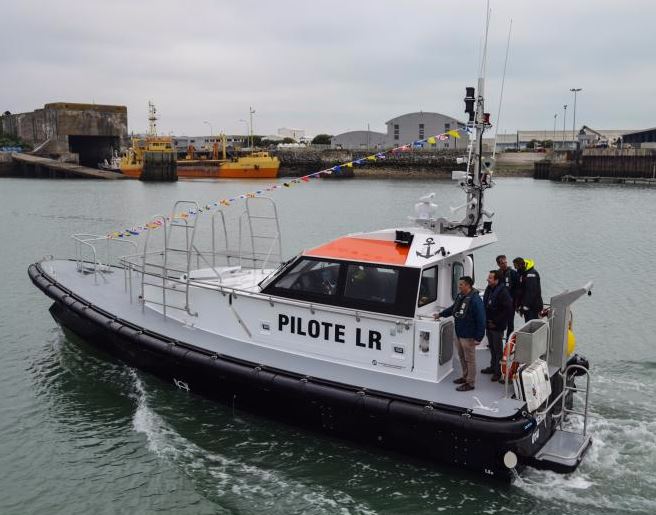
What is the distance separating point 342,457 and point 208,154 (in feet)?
282

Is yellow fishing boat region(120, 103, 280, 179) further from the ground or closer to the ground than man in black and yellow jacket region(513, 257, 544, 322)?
further from the ground

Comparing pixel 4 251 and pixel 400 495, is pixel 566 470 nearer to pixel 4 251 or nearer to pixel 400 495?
pixel 400 495

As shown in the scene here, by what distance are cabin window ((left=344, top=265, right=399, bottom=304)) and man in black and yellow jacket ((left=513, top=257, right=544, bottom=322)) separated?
1.72 meters

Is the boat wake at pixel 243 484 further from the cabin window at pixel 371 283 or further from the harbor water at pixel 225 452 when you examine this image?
the cabin window at pixel 371 283

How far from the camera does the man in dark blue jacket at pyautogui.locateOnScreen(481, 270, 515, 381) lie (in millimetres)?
7027

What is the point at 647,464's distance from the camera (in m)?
7.06

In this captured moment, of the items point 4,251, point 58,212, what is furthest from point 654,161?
point 4,251

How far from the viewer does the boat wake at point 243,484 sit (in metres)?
6.59

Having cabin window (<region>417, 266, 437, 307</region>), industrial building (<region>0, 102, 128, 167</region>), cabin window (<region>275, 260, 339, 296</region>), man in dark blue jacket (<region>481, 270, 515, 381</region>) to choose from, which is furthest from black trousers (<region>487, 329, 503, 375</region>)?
industrial building (<region>0, 102, 128, 167</region>)

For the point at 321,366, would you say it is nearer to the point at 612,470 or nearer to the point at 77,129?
the point at 612,470

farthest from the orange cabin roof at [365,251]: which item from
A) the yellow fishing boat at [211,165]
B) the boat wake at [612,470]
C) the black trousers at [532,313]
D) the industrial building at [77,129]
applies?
the industrial building at [77,129]

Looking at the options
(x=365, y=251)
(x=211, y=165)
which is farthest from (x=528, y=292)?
(x=211, y=165)

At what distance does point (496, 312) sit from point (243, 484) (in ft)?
11.3

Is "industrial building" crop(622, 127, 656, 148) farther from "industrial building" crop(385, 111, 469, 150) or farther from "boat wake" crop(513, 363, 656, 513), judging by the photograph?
"boat wake" crop(513, 363, 656, 513)
